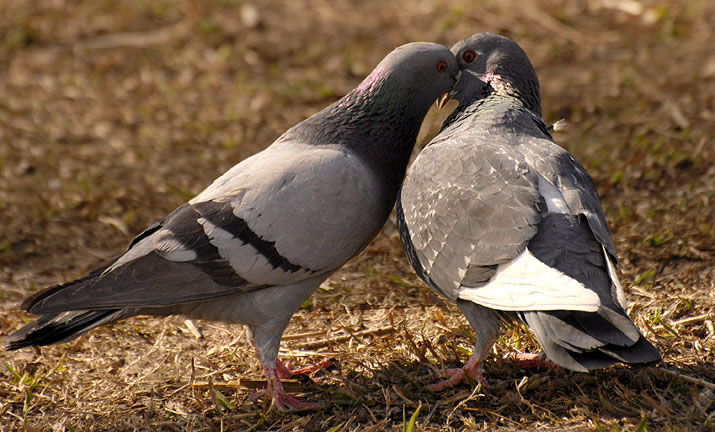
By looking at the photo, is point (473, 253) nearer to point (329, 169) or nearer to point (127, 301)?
point (329, 169)

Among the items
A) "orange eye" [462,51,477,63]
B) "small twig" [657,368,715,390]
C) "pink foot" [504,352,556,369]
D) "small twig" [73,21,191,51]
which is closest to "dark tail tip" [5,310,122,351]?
"pink foot" [504,352,556,369]

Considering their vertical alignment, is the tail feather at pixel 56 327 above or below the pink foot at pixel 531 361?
above

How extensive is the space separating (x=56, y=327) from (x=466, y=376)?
1708 millimetres

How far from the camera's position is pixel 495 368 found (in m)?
3.61

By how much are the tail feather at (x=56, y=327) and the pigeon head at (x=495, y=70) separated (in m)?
2.06

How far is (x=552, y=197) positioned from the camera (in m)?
3.26

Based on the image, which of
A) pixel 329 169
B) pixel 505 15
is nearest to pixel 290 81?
pixel 505 15

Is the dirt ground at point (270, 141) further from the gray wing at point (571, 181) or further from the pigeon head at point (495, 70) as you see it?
the pigeon head at point (495, 70)

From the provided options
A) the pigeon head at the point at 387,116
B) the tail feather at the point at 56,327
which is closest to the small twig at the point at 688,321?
the pigeon head at the point at 387,116

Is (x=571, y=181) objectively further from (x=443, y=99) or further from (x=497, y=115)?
(x=443, y=99)

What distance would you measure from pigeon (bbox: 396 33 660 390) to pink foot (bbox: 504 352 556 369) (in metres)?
0.01

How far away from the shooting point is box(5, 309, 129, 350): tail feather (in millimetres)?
3402

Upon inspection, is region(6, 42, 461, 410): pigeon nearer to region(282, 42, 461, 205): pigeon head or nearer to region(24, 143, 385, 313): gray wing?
region(24, 143, 385, 313): gray wing

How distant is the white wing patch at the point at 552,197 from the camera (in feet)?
10.5
